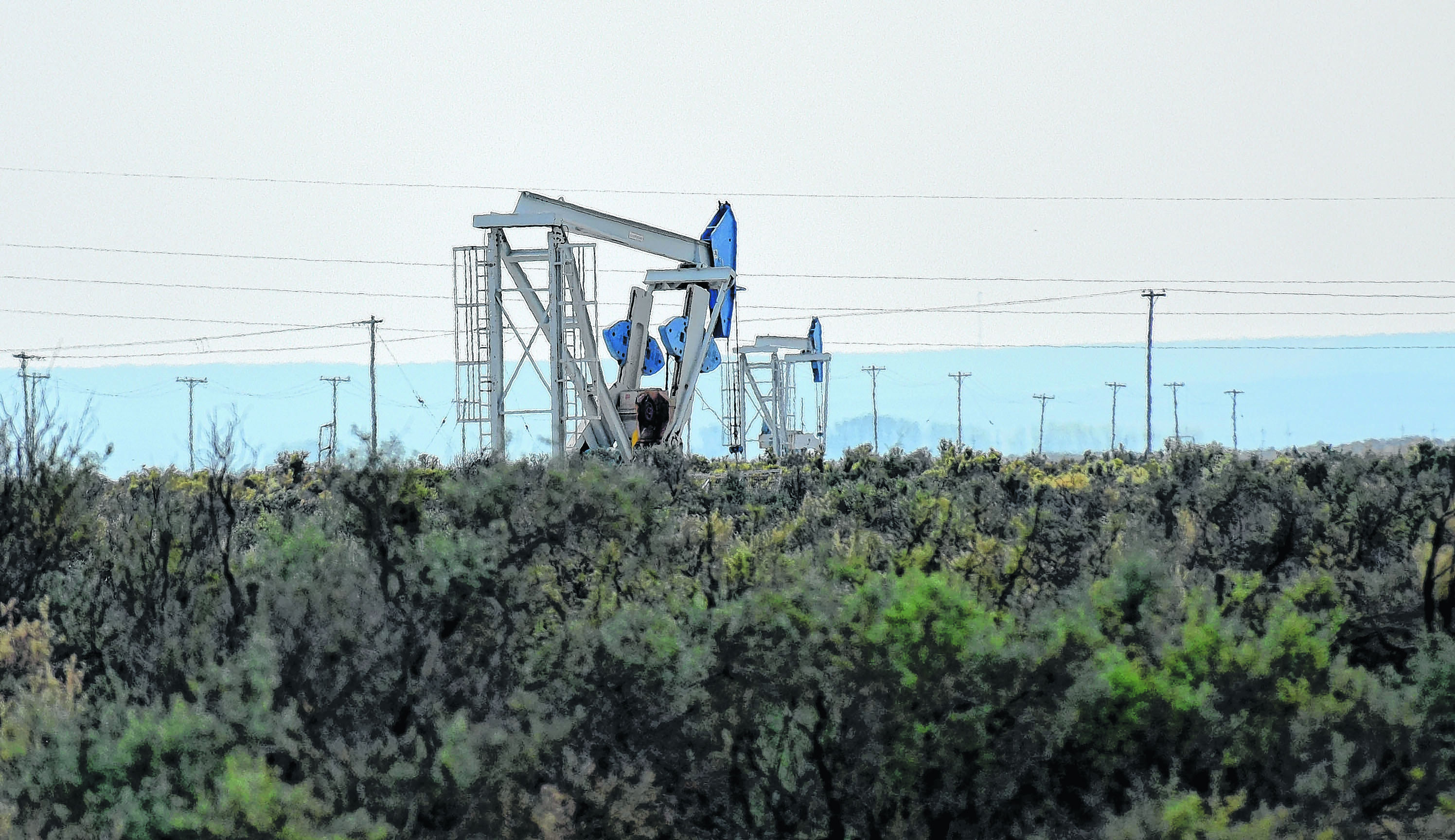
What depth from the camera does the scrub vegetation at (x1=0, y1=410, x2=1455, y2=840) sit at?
18.6 feet

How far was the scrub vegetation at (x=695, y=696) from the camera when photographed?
5.66 meters

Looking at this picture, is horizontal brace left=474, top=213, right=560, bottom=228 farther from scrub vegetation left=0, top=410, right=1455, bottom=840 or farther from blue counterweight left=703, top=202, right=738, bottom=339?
scrub vegetation left=0, top=410, right=1455, bottom=840

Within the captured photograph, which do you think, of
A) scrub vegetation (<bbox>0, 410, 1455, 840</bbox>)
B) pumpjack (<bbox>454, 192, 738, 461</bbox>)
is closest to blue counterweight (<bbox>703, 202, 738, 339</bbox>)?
pumpjack (<bbox>454, 192, 738, 461</bbox>)

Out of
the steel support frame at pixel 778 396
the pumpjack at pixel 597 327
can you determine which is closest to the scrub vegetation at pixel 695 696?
the pumpjack at pixel 597 327

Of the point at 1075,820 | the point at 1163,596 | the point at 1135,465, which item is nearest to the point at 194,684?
the point at 1075,820

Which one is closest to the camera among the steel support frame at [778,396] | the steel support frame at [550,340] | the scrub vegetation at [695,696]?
the scrub vegetation at [695,696]

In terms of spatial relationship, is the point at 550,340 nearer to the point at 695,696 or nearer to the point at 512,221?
the point at 512,221

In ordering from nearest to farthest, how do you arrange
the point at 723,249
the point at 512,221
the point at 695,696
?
the point at 695,696, the point at 512,221, the point at 723,249

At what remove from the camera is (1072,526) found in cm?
1179

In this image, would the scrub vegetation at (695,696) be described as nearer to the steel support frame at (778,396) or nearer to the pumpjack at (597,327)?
the pumpjack at (597,327)

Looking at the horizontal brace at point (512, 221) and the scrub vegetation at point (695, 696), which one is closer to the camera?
the scrub vegetation at point (695, 696)

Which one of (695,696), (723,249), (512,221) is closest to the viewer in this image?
(695,696)

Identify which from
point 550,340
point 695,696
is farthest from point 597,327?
point 695,696

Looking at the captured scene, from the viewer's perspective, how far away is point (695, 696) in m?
6.48
